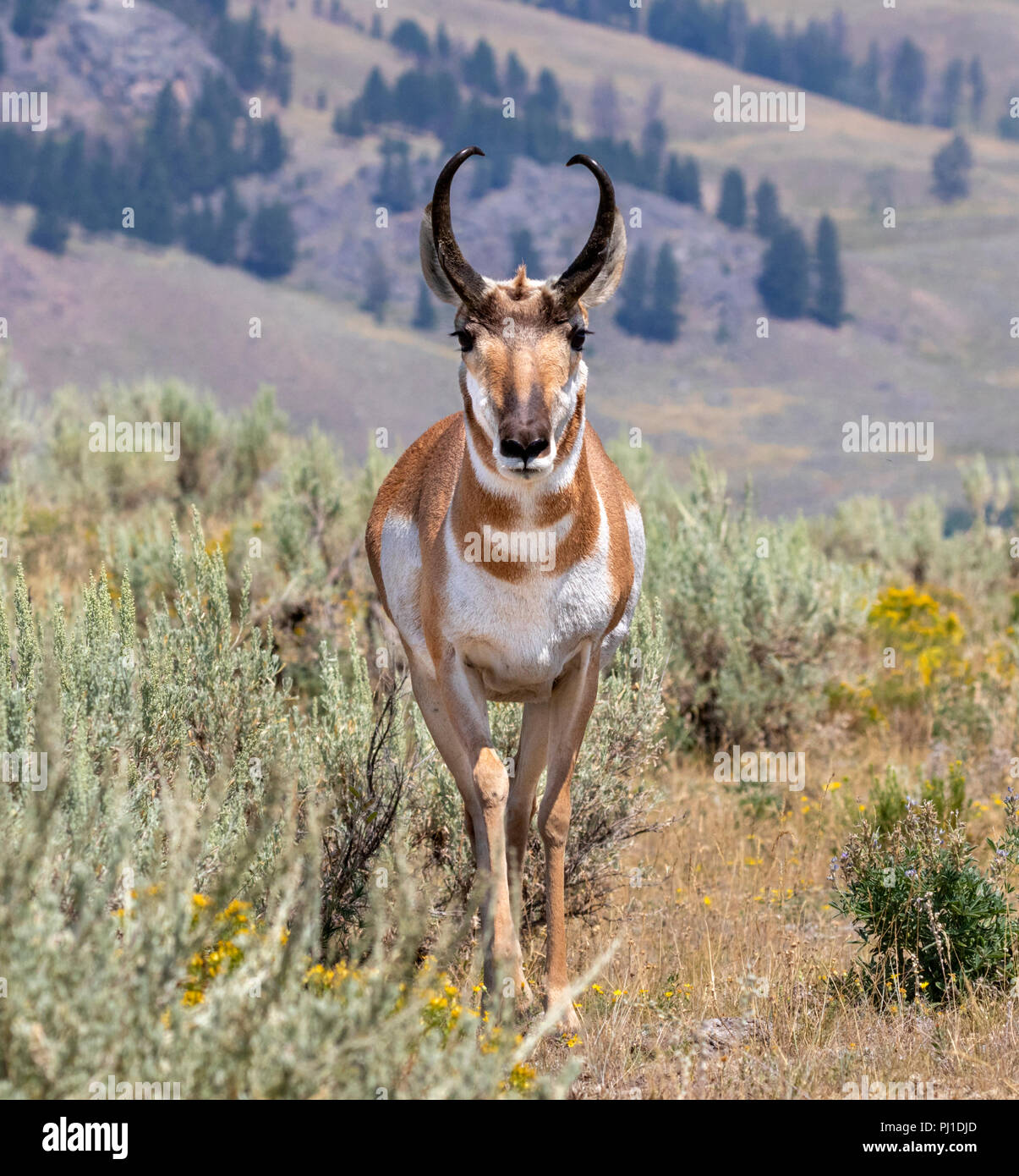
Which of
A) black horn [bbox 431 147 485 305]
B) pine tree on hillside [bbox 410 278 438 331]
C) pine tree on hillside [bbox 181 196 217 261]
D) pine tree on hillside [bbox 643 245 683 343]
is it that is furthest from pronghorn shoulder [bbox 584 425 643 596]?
pine tree on hillside [bbox 181 196 217 261]

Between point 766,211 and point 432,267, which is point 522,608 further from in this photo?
point 766,211

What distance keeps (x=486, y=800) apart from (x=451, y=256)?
181cm

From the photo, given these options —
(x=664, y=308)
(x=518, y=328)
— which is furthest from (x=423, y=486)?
(x=664, y=308)

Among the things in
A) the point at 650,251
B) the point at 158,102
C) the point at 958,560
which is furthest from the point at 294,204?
the point at 958,560

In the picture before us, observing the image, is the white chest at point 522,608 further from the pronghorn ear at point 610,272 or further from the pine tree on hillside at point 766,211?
the pine tree on hillside at point 766,211

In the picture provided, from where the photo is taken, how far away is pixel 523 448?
433 centimetres

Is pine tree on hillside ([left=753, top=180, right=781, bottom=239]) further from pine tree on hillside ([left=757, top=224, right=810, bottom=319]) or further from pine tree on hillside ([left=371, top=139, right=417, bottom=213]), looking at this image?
pine tree on hillside ([left=371, top=139, right=417, bottom=213])

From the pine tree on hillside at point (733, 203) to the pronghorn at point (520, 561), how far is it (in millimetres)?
172407

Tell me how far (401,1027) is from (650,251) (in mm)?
157023

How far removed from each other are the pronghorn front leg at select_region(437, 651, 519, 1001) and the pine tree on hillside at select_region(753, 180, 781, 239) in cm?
16685

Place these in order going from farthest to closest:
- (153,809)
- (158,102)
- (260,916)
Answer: (158,102) → (260,916) → (153,809)

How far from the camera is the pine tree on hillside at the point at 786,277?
14938 centimetres
